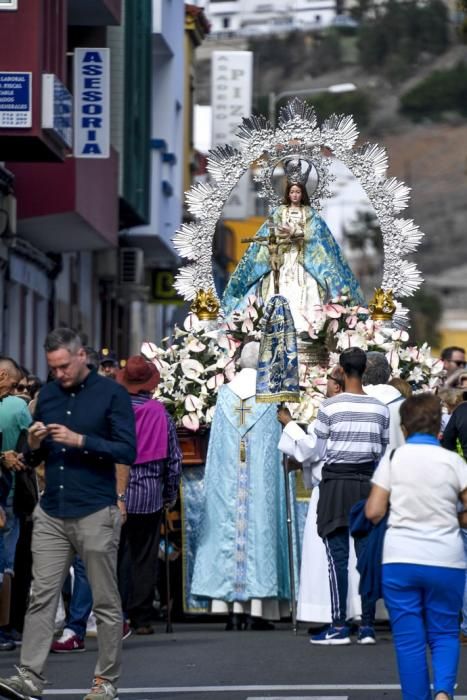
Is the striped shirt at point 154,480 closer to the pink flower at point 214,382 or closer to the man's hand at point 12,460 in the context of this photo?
the pink flower at point 214,382

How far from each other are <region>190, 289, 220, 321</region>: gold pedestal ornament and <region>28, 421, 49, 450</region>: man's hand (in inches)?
258

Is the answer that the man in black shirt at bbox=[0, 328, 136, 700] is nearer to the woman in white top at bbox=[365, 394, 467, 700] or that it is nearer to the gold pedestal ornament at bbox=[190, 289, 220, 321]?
the woman in white top at bbox=[365, 394, 467, 700]

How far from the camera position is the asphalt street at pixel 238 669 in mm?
11633

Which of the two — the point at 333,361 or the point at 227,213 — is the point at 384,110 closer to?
the point at 227,213

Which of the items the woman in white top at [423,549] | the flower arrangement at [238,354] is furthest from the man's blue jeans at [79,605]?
the woman in white top at [423,549]

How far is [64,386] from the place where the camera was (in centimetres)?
1121

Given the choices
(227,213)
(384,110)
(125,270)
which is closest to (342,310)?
(125,270)

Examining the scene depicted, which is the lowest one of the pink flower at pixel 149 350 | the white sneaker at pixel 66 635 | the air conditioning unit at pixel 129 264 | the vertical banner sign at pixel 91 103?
the white sneaker at pixel 66 635

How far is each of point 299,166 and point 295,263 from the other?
82 cm

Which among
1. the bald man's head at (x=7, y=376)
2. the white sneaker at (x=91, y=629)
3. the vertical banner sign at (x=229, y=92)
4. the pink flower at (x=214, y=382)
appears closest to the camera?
the bald man's head at (x=7, y=376)

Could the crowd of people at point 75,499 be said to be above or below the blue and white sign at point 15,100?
below

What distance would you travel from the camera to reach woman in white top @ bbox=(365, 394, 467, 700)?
386 inches

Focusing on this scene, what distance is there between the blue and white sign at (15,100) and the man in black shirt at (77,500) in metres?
9.11

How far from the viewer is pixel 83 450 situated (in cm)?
1107
